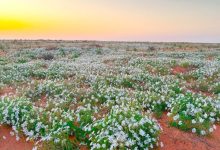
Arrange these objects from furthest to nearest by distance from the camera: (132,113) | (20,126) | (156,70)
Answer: (156,70) → (20,126) → (132,113)

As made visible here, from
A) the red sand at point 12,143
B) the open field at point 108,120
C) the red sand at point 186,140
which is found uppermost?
the open field at point 108,120

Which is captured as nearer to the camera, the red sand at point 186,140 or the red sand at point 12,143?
the red sand at point 186,140

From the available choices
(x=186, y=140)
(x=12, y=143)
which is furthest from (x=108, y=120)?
(x=12, y=143)

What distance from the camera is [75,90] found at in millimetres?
12602

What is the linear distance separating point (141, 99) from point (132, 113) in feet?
8.94

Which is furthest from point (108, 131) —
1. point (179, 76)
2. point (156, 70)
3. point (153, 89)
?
point (156, 70)

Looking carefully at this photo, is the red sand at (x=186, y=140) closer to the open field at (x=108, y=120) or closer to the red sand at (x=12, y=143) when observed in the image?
the open field at (x=108, y=120)

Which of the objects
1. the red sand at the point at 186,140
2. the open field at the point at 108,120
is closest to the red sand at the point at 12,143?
the open field at the point at 108,120

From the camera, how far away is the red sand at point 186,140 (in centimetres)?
836

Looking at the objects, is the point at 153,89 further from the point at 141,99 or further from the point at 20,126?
the point at 20,126

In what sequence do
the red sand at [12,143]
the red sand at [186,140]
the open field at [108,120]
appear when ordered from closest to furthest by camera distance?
1. the open field at [108,120]
2. the red sand at [186,140]
3. the red sand at [12,143]

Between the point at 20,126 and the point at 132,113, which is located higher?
the point at 132,113

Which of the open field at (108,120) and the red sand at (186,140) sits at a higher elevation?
the open field at (108,120)

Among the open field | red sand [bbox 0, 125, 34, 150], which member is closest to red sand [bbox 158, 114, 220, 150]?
the open field
